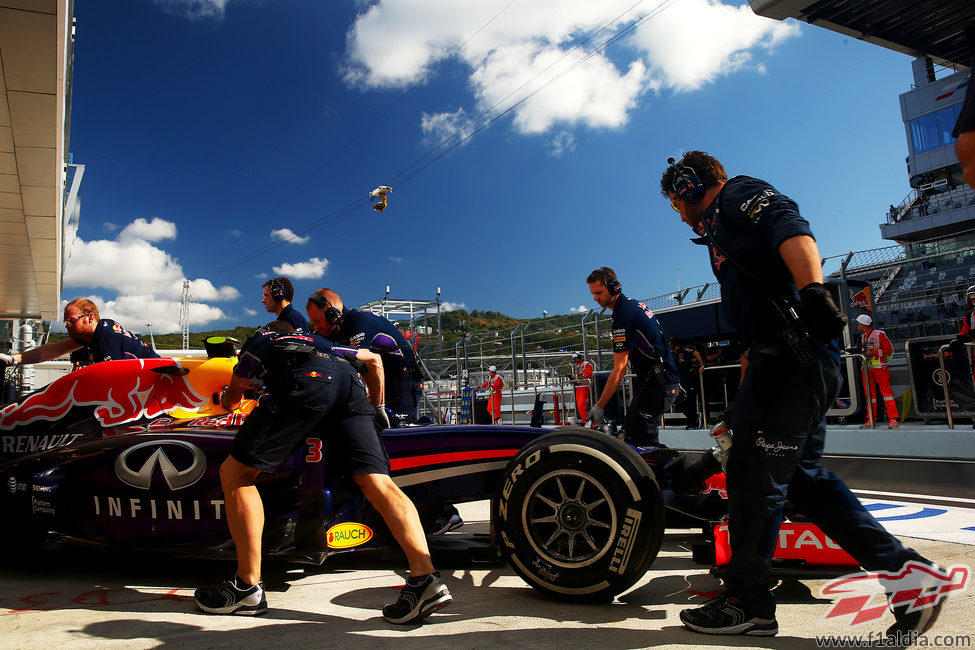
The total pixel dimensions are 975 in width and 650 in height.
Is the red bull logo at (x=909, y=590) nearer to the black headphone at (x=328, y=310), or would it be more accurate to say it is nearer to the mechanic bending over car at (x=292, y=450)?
the mechanic bending over car at (x=292, y=450)

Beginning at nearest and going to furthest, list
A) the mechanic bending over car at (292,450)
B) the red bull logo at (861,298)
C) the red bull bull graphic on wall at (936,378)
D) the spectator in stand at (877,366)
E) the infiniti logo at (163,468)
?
the mechanic bending over car at (292,450), the infiniti logo at (163,468), the red bull bull graphic on wall at (936,378), the spectator in stand at (877,366), the red bull logo at (861,298)

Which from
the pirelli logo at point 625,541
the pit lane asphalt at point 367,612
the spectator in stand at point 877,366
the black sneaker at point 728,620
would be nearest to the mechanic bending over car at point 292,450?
the pit lane asphalt at point 367,612

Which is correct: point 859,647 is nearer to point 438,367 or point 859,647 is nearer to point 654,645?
point 654,645

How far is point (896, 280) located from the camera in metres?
12.5

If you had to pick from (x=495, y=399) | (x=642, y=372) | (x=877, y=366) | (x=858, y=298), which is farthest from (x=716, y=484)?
(x=495, y=399)

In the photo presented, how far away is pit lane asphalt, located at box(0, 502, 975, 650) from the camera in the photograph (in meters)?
2.17

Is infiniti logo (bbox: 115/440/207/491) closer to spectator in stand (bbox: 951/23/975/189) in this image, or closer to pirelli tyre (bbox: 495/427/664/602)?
pirelli tyre (bbox: 495/427/664/602)

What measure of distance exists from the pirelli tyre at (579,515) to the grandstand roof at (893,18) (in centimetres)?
2720

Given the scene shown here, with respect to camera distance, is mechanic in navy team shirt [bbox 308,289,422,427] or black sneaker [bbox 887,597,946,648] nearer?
black sneaker [bbox 887,597,946,648]

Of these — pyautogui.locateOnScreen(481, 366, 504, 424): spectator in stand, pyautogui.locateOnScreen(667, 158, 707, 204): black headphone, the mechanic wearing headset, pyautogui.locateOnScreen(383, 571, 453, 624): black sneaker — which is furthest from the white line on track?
pyautogui.locateOnScreen(481, 366, 504, 424): spectator in stand

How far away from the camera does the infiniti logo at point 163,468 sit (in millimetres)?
2973

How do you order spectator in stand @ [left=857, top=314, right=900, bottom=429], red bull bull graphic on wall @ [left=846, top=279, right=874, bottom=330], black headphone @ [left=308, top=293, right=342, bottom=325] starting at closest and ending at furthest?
black headphone @ [left=308, top=293, right=342, bottom=325] → spectator in stand @ [left=857, top=314, right=900, bottom=429] → red bull bull graphic on wall @ [left=846, top=279, right=874, bottom=330]

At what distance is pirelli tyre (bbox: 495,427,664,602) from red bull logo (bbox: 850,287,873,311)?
887cm

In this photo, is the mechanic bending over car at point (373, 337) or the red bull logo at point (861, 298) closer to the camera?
the mechanic bending over car at point (373, 337)
